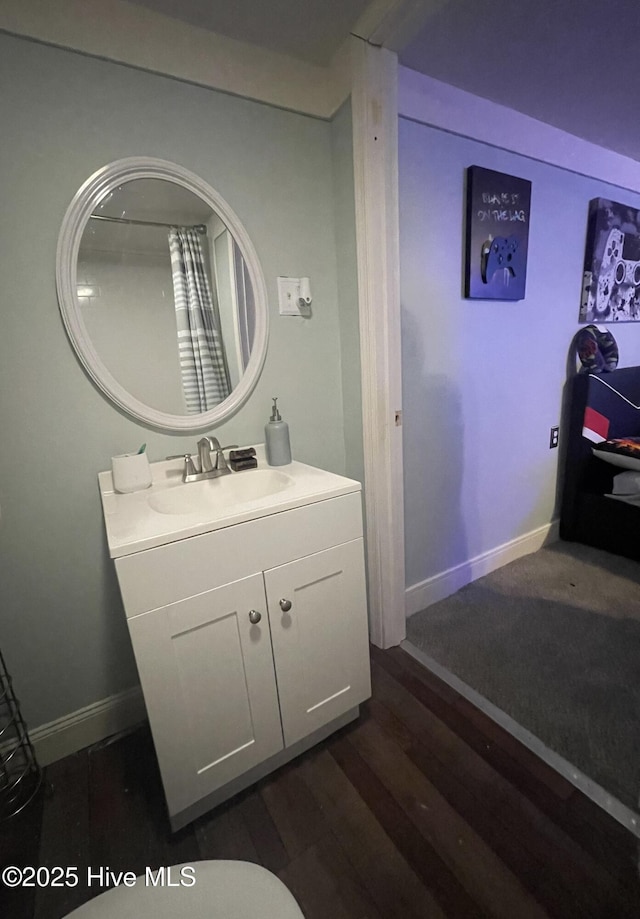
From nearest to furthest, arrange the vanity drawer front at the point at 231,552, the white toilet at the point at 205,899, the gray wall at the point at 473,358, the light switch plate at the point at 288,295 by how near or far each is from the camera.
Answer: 1. the white toilet at the point at 205,899
2. the vanity drawer front at the point at 231,552
3. the light switch plate at the point at 288,295
4. the gray wall at the point at 473,358

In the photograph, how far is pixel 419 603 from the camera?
5.80ft

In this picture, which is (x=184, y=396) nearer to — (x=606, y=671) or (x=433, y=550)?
(x=433, y=550)

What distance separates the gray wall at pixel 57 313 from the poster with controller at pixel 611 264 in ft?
5.05

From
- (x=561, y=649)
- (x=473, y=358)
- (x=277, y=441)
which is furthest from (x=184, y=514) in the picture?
(x=561, y=649)

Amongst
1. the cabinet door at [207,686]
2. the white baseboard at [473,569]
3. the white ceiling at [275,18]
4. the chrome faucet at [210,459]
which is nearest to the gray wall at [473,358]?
the white baseboard at [473,569]

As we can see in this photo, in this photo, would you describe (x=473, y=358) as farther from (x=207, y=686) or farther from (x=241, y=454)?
(x=207, y=686)

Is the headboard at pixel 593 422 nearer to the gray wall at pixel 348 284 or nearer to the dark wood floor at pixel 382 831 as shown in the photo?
the gray wall at pixel 348 284

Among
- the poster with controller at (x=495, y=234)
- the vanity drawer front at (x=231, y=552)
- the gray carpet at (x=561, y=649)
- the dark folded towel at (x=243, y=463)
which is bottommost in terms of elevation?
the gray carpet at (x=561, y=649)

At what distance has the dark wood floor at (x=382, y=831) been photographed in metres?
0.83

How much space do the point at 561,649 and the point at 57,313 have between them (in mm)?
2133

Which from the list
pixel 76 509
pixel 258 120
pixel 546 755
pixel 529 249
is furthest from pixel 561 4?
pixel 546 755

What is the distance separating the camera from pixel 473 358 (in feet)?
5.59

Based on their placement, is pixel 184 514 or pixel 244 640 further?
pixel 184 514

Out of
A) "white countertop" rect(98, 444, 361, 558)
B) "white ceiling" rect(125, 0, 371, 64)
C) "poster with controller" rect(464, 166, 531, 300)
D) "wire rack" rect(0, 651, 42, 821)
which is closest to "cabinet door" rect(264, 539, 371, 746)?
"white countertop" rect(98, 444, 361, 558)
